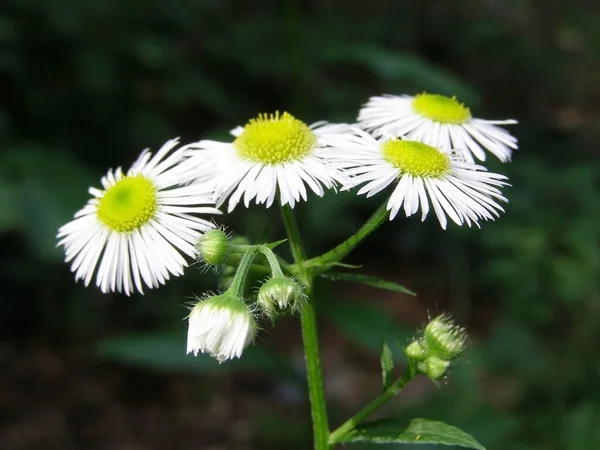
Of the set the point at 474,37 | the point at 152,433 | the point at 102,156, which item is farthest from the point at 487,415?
the point at 474,37

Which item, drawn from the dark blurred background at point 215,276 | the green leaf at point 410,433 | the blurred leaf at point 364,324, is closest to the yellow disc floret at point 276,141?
the green leaf at point 410,433

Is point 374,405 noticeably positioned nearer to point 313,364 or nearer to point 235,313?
point 313,364

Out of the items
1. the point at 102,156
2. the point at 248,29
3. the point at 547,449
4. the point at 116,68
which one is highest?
the point at 248,29

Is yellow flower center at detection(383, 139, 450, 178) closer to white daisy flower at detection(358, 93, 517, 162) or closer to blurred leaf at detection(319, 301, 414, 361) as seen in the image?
white daisy flower at detection(358, 93, 517, 162)

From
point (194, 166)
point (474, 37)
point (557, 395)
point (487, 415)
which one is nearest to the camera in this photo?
point (194, 166)

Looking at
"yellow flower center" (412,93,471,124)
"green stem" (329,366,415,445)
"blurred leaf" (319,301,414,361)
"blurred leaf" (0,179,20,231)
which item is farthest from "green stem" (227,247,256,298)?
"blurred leaf" (0,179,20,231)

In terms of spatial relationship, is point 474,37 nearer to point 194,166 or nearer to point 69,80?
point 69,80

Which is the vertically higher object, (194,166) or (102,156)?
(102,156)
